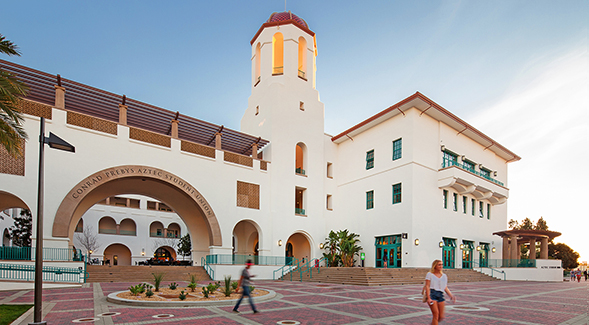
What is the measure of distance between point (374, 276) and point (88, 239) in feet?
114

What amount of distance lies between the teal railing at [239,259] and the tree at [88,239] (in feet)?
79.0

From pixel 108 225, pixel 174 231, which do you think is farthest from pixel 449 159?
pixel 108 225

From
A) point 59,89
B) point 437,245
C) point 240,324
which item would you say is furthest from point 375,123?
point 240,324

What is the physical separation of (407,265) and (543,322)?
52.0 feet

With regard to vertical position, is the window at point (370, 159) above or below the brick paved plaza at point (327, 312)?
above

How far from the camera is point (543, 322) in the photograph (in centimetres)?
917

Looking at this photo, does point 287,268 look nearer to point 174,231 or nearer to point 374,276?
point 374,276

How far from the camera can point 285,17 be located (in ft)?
108

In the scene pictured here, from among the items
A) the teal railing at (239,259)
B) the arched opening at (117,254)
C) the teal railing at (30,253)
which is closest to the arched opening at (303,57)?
the teal railing at (239,259)

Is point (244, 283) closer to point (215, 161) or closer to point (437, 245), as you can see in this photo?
point (215, 161)

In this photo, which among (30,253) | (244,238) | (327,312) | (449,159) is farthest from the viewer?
(244,238)

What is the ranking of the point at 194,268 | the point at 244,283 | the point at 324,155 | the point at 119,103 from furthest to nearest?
1. the point at 324,155
2. the point at 194,268
3. the point at 119,103
4. the point at 244,283

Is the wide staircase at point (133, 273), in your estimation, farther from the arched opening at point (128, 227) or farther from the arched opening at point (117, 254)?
A: the arched opening at point (117, 254)

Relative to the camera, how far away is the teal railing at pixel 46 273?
16.2 m
